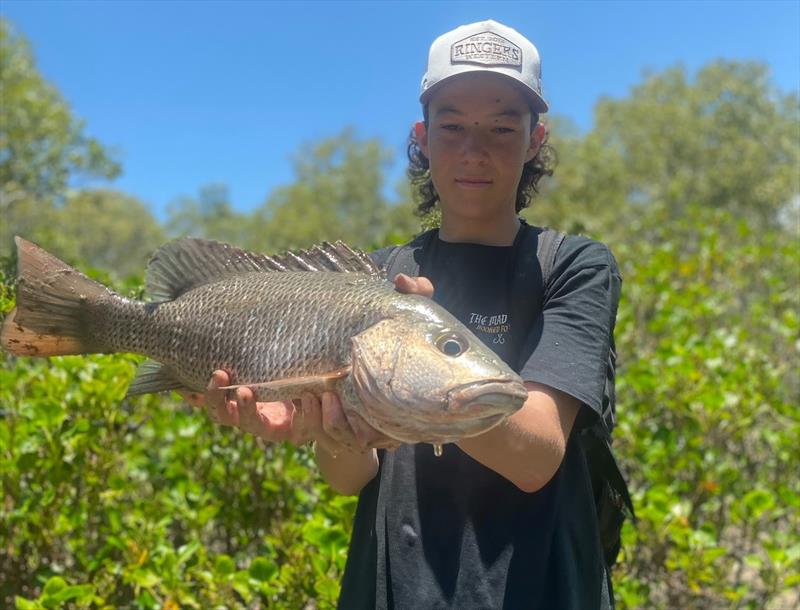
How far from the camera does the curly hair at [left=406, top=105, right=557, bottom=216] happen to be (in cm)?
232

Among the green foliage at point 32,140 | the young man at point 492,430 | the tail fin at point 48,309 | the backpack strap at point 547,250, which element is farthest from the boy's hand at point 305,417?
the green foliage at point 32,140

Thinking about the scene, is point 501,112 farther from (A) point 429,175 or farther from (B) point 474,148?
(A) point 429,175

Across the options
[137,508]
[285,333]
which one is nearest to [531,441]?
[285,333]

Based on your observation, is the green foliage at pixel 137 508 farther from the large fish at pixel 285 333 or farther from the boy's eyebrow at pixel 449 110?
the boy's eyebrow at pixel 449 110

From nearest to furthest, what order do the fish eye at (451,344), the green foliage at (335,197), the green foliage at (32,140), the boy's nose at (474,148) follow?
1. the fish eye at (451,344)
2. the boy's nose at (474,148)
3. the green foliage at (32,140)
4. the green foliage at (335,197)

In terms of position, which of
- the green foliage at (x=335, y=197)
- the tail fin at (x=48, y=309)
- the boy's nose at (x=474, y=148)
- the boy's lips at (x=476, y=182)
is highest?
the green foliage at (x=335, y=197)

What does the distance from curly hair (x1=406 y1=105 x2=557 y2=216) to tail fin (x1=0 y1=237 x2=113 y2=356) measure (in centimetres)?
106

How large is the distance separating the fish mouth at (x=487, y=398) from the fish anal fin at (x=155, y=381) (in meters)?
0.90

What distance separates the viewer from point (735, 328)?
5.16 meters

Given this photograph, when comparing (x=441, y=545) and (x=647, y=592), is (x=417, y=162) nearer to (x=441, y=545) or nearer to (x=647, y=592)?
(x=441, y=545)

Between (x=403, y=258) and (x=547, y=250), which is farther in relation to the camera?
(x=403, y=258)

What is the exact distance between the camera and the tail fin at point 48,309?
197 cm

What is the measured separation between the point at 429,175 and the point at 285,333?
0.91m

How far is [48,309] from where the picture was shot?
6.58ft
